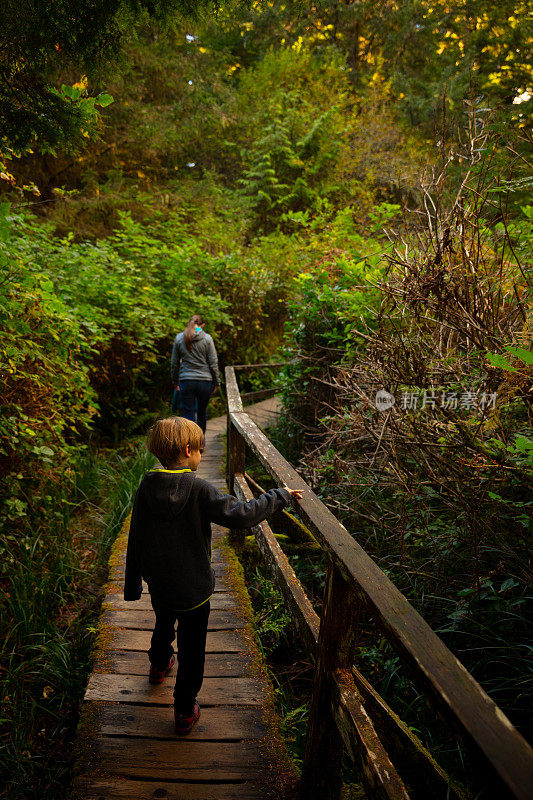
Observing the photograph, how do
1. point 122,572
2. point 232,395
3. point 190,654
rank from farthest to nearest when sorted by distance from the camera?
point 232,395 < point 122,572 < point 190,654

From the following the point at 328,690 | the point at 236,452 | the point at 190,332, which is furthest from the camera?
the point at 190,332

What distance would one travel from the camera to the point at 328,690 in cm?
176

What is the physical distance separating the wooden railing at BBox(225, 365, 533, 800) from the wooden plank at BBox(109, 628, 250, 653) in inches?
28.1

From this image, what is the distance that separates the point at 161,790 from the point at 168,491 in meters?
1.32

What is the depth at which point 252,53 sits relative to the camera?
19344 mm

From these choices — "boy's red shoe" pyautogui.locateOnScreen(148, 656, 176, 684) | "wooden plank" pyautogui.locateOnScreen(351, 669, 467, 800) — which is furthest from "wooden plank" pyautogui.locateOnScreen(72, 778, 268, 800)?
"wooden plank" pyautogui.locateOnScreen(351, 669, 467, 800)

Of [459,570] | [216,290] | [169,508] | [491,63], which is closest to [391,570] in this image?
[459,570]

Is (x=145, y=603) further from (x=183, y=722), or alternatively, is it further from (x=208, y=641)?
(x=183, y=722)

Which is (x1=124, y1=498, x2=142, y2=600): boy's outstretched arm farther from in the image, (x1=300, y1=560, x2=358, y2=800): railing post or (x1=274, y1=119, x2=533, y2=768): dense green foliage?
(x1=274, y1=119, x2=533, y2=768): dense green foliage

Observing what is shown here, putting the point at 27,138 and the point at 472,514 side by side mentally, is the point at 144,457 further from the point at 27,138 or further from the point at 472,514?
the point at 472,514

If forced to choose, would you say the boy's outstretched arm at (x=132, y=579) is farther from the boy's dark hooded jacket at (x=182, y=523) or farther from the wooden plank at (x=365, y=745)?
the wooden plank at (x=365, y=745)

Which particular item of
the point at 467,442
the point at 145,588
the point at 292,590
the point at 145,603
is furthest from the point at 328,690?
the point at 145,588

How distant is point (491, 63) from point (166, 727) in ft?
43.5

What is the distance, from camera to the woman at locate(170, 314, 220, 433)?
6047 millimetres
